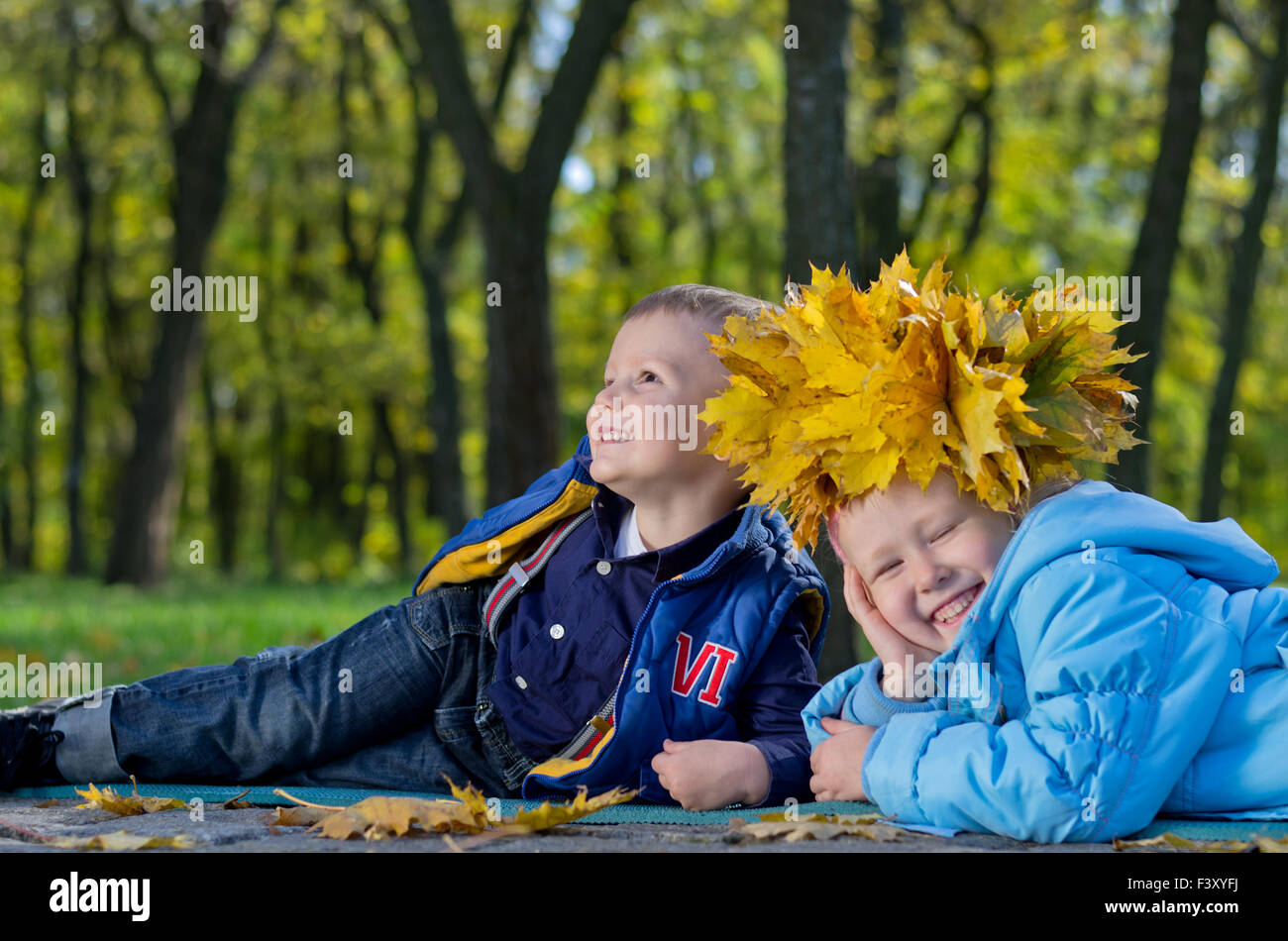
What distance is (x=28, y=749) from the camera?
150 inches

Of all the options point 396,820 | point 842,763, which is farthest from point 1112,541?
point 396,820

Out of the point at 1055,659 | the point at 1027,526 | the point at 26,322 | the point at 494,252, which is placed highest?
the point at 26,322

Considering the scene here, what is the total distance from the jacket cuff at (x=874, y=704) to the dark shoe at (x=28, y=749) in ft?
7.57

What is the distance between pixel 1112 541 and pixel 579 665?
1.53 meters

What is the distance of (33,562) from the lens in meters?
29.1

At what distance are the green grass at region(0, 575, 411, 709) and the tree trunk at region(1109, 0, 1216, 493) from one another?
18.8 ft

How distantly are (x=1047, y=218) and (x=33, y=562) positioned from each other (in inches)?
884

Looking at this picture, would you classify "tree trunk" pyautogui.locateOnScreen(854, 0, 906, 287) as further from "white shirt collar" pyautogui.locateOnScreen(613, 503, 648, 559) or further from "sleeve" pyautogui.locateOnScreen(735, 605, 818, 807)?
"sleeve" pyautogui.locateOnScreen(735, 605, 818, 807)

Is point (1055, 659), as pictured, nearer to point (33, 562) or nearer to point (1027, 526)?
point (1027, 526)

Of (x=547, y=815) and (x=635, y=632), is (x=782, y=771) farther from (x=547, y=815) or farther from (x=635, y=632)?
(x=547, y=815)

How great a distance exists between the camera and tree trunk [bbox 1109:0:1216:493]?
8594 millimetres

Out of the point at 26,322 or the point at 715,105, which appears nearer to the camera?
the point at 715,105

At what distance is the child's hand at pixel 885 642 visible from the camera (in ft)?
10.3
